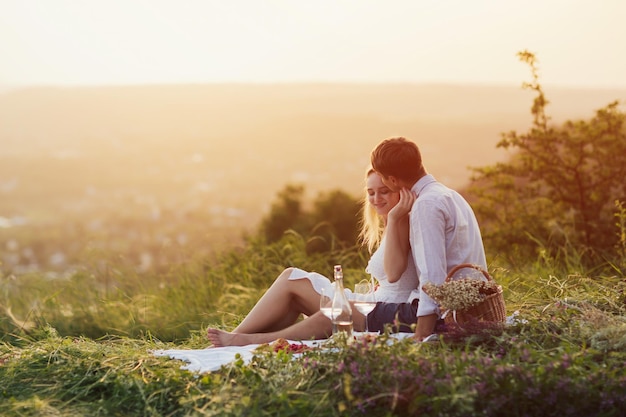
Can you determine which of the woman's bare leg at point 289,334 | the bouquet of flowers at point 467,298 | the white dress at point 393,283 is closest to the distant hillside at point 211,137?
the white dress at point 393,283

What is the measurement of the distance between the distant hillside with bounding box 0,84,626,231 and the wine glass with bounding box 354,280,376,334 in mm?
15196

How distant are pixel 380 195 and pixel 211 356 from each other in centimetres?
141

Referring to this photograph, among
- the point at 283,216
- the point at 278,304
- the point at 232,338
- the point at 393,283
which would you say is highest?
the point at 393,283

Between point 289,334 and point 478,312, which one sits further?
point 289,334

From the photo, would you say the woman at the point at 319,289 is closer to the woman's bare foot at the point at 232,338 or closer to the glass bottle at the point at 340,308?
the woman's bare foot at the point at 232,338

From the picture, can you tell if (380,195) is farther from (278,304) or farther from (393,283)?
(278,304)

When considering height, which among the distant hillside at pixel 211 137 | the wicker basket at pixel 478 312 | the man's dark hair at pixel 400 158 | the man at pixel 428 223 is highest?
the man's dark hair at pixel 400 158

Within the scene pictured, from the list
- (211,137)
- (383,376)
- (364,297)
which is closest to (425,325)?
(364,297)

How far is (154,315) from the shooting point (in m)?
7.04

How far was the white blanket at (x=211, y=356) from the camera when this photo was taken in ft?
13.0

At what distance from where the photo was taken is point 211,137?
26.8 meters

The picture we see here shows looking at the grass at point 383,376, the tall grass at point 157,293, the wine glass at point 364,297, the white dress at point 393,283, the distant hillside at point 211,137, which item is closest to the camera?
the grass at point 383,376

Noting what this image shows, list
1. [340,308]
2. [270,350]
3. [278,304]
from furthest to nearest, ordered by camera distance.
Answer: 1. [278,304]
2. [340,308]
3. [270,350]

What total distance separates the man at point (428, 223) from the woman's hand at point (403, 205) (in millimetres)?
40
